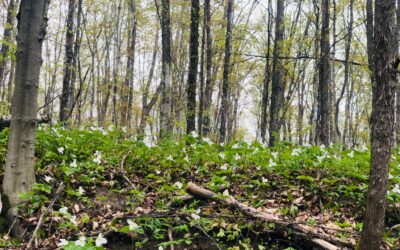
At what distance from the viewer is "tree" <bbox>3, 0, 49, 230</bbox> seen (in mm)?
3414

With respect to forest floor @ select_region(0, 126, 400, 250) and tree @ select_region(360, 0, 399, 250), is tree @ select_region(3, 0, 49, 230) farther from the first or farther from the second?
tree @ select_region(360, 0, 399, 250)

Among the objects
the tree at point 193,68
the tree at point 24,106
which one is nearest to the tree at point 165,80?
the tree at point 193,68

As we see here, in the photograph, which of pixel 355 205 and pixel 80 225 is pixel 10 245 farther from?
pixel 355 205

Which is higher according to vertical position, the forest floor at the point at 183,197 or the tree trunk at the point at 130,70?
the tree trunk at the point at 130,70

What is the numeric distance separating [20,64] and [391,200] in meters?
4.08

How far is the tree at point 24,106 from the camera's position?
341 centimetres

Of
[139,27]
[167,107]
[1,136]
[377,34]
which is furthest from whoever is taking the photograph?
[139,27]

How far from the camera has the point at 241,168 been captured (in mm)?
4699

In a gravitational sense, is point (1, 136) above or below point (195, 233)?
above

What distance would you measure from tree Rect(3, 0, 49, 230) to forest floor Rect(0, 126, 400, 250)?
21 centimetres

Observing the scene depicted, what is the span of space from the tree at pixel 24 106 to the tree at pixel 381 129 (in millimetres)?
3207

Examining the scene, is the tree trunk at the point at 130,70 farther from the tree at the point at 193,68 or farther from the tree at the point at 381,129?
the tree at the point at 381,129

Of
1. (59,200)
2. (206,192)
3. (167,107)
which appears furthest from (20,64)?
(167,107)

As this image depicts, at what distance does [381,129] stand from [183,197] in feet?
7.18
